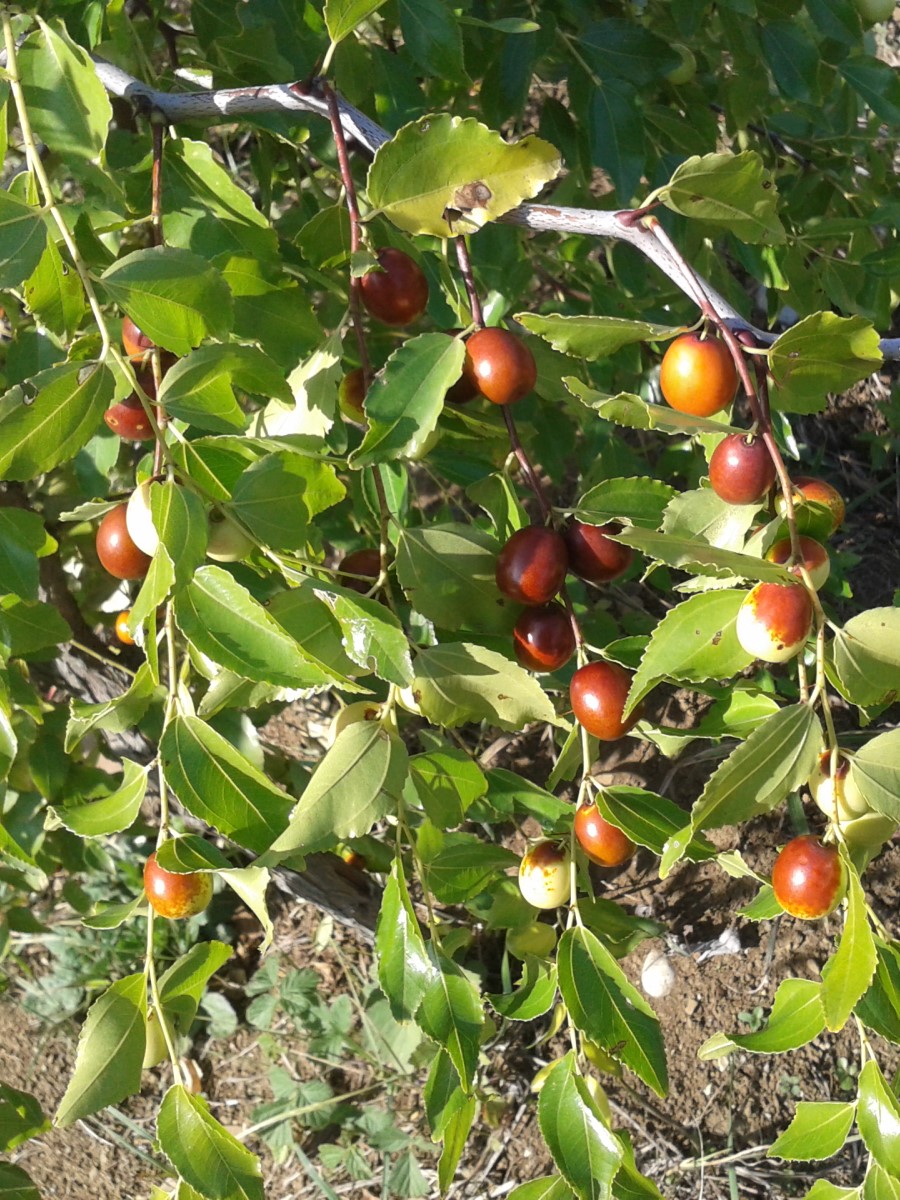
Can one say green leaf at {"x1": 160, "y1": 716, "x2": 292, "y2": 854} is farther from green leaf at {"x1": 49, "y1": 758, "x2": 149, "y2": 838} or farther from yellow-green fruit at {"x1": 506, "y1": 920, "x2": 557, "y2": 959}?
yellow-green fruit at {"x1": 506, "y1": 920, "x2": 557, "y2": 959}

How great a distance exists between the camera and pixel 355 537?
2055 mm

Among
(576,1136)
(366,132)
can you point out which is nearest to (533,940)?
(576,1136)

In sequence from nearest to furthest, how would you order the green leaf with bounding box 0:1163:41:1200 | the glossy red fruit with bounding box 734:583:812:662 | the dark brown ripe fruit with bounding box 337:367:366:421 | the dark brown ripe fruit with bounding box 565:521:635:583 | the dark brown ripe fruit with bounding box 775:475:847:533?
1. the glossy red fruit with bounding box 734:583:812:662
2. the dark brown ripe fruit with bounding box 775:475:847:533
3. the dark brown ripe fruit with bounding box 565:521:635:583
4. the dark brown ripe fruit with bounding box 337:367:366:421
5. the green leaf with bounding box 0:1163:41:1200

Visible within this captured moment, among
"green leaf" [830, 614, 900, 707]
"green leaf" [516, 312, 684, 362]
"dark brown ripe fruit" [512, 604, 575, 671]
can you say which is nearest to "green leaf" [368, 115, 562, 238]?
"green leaf" [516, 312, 684, 362]

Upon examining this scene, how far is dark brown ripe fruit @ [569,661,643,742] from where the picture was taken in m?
0.95

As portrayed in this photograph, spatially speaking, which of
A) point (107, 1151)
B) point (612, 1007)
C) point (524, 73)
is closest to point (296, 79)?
point (524, 73)

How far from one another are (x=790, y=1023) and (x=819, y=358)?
0.67m

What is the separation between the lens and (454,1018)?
3.36 feet

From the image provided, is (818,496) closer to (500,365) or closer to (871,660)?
(871,660)

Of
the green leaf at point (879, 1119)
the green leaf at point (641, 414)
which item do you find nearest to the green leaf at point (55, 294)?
the green leaf at point (641, 414)

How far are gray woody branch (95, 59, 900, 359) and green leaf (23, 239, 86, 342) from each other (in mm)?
267

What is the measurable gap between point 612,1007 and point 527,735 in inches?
69.6

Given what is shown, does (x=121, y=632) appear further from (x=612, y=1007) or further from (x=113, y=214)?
(x=612, y=1007)

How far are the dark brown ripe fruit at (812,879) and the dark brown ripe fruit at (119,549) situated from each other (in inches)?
24.3
